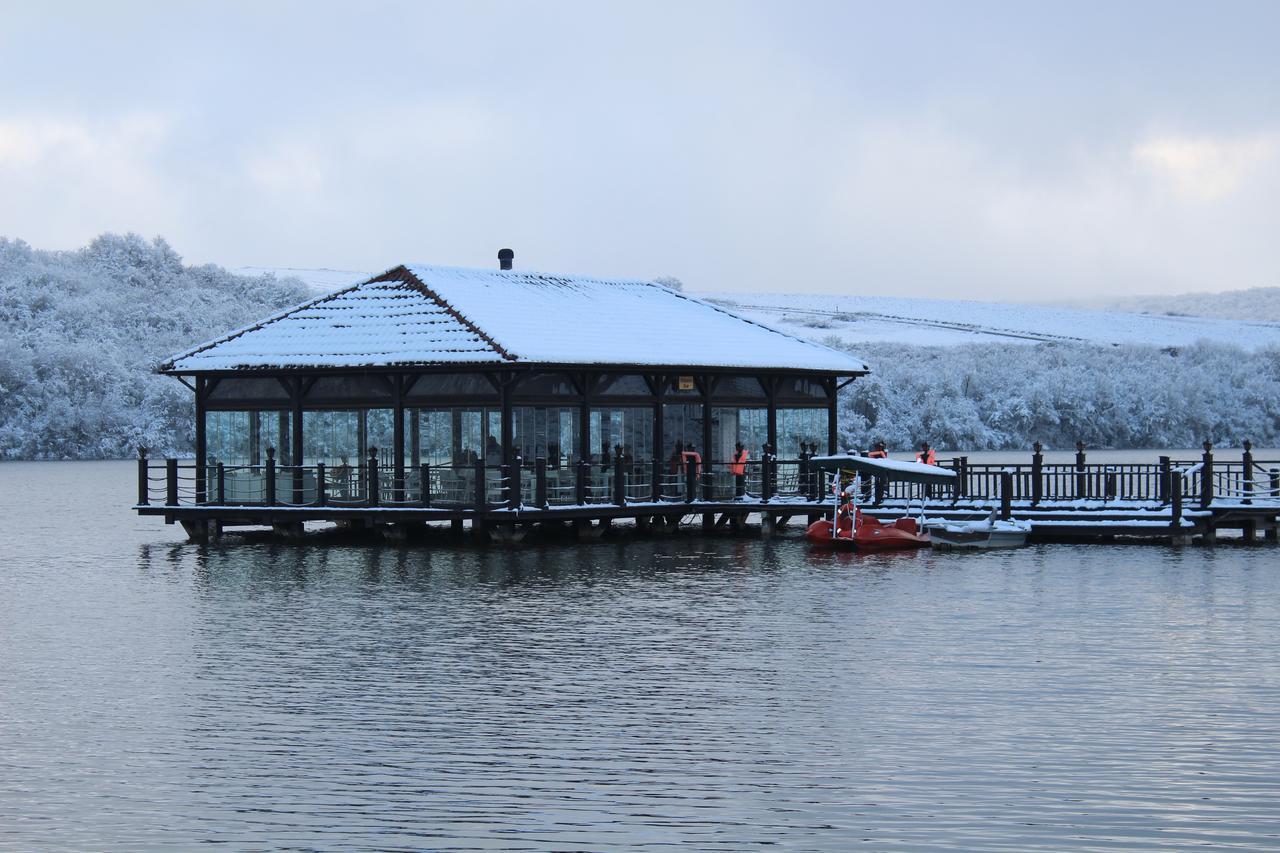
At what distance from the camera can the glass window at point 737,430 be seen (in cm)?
4884

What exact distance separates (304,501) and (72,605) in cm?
A: 1249

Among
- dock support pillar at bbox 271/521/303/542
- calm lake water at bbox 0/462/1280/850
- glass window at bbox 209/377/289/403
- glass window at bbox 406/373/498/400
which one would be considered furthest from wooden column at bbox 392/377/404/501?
calm lake water at bbox 0/462/1280/850

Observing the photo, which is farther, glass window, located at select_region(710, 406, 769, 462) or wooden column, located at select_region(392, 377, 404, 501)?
glass window, located at select_region(710, 406, 769, 462)

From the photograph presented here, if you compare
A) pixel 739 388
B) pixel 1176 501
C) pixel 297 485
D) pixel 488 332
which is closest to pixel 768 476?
pixel 739 388

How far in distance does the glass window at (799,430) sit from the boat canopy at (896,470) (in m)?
5.41

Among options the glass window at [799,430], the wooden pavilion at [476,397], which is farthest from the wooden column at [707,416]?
the glass window at [799,430]

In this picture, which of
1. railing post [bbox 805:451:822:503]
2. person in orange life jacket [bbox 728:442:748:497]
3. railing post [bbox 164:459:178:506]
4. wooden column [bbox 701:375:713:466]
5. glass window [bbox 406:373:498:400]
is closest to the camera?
glass window [bbox 406:373:498:400]

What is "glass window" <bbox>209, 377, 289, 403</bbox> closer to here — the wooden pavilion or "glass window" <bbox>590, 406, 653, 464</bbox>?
the wooden pavilion

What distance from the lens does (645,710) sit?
2119cm

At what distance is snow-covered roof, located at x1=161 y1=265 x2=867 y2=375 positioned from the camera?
145 feet

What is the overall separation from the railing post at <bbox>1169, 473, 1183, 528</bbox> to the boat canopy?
4856mm

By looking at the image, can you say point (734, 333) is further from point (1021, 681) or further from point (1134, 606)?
point (1021, 681)

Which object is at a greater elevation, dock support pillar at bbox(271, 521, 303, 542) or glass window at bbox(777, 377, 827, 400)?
glass window at bbox(777, 377, 827, 400)

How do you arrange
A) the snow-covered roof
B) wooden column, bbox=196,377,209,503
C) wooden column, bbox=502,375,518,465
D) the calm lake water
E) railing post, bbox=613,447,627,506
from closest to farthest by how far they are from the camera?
1. the calm lake water
2. wooden column, bbox=502,375,518,465
3. the snow-covered roof
4. railing post, bbox=613,447,627,506
5. wooden column, bbox=196,377,209,503
